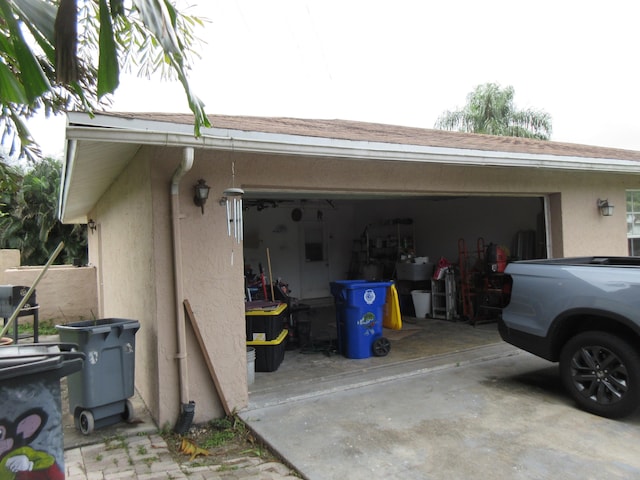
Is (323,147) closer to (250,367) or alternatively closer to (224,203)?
(224,203)

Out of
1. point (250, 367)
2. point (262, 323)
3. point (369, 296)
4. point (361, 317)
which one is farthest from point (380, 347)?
point (250, 367)

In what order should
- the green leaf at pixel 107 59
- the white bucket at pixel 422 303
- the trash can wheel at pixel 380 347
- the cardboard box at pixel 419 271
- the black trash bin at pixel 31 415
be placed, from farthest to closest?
the cardboard box at pixel 419 271, the white bucket at pixel 422 303, the trash can wheel at pixel 380 347, the black trash bin at pixel 31 415, the green leaf at pixel 107 59

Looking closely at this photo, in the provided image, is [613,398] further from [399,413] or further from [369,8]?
[369,8]

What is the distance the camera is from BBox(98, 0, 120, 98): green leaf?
5.10 feet

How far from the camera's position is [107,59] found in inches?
62.6

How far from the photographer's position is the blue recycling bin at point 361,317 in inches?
235

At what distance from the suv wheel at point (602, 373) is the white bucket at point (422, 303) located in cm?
511

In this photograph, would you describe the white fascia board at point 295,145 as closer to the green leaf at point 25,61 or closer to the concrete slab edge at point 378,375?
the green leaf at point 25,61

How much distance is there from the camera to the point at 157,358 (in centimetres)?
407

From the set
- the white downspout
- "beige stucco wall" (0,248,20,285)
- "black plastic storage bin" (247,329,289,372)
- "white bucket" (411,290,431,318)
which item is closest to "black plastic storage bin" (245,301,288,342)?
"black plastic storage bin" (247,329,289,372)

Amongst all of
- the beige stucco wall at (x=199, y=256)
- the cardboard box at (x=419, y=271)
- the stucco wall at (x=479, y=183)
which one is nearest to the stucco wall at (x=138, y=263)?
the beige stucco wall at (x=199, y=256)

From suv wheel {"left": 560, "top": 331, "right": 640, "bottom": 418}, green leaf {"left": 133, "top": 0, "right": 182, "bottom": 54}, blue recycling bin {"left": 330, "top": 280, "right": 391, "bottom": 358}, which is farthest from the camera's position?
blue recycling bin {"left": 330, "top": 280, "right": 391, "bottom": 358}

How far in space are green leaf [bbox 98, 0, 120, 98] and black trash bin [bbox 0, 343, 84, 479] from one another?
1538mm

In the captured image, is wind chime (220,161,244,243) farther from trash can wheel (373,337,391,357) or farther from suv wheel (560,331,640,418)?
suv wheel (560,331,640,418)
